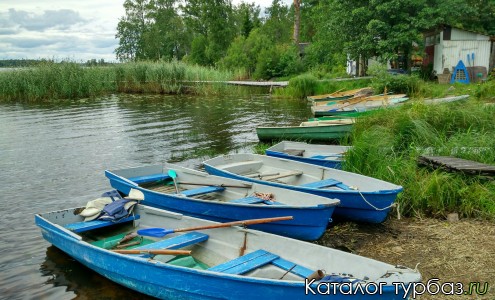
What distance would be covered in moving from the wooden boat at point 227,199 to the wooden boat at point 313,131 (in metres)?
5.34

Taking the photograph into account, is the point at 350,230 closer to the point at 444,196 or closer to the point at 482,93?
the point at 444,196

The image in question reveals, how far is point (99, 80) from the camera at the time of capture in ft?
93.2

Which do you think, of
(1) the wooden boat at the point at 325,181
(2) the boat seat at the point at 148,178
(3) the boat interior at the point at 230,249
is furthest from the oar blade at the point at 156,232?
(2) the boat seat at the point at 148,178

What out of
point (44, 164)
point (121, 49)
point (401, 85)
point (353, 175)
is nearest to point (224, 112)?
point (401, 85)

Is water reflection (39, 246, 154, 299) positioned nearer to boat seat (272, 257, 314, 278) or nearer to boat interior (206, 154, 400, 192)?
boat seat (272, 257, 314, 278)

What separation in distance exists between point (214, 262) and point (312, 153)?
5.37 meters

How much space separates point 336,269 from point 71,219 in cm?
422

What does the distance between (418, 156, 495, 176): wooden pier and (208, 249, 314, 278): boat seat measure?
3844 millimetres

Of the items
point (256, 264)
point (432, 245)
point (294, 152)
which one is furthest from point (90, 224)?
point (294, 152)

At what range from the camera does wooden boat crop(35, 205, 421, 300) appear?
13.7 ft

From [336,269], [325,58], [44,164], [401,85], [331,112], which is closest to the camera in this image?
[336,269]

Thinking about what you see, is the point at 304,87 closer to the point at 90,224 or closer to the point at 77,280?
the point at 90,224

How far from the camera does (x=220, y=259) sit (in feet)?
18.5

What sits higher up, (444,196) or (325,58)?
(325,58)
